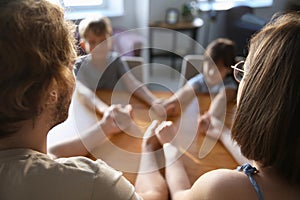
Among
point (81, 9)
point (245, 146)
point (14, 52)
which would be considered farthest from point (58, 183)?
point (81, 9)

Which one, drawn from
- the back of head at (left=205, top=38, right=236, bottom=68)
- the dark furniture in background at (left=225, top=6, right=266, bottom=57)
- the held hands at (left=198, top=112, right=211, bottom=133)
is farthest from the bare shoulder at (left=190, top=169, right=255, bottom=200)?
the dark furniture in background at (left=225, top=6, right=266, bottom=57)

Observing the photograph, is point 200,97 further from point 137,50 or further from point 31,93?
point 137,50

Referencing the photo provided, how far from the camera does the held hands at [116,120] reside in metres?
1.23

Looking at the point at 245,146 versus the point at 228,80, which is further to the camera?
the point at 228,80

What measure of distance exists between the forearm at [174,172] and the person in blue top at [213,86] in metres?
0.21

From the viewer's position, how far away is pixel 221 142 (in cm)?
120

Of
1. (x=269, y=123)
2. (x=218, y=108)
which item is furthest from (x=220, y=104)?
(x=269, y=123)

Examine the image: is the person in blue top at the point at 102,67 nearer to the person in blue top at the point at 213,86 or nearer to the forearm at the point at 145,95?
the forearm at the point at 145,95

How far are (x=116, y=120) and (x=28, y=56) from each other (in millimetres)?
714

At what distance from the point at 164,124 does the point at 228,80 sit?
70cm

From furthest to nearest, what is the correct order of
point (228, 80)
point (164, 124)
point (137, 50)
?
point (137, 50) < point (228, 80) < point (164, 124)

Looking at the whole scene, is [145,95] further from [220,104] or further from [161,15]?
[161,15]

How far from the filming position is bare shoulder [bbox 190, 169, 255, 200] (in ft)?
2.31

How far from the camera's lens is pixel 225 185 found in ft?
2.32
